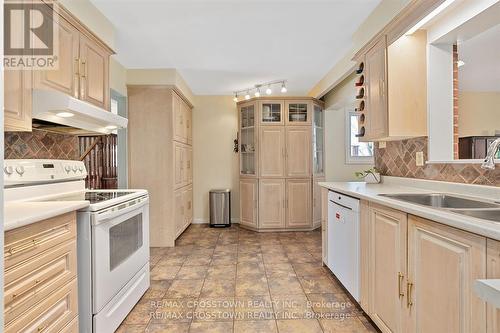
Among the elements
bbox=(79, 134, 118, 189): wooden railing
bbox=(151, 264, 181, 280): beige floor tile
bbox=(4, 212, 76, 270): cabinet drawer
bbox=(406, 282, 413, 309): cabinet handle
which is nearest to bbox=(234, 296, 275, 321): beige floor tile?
bbox=(151, 264, 181, 280): beige floor tile

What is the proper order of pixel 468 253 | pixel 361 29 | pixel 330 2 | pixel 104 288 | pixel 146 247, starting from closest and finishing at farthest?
pixel 468 253, pixel 104 288, pixel 330 2, pixel 146 247, pixel 361 29

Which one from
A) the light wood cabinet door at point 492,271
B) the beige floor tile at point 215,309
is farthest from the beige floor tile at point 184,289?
the light wood cabinet door at point 492,271

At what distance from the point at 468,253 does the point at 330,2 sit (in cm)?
209

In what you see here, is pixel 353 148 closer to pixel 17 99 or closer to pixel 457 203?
pixel 457 203

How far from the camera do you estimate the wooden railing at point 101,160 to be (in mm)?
5008

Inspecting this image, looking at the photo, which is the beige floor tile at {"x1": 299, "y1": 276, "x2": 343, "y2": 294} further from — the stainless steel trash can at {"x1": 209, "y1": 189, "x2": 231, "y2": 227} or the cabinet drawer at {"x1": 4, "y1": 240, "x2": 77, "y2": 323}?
the stainless steel trash can at {"x1": 209, "y1": 189, "x2": 231, "y2": 227}

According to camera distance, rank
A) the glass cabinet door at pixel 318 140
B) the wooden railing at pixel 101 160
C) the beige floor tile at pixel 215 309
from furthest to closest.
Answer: the wooden railing at pixel 101 160 → the glass cabinet door at pixel 318 140 → the beige floor tile at pixel 215 309

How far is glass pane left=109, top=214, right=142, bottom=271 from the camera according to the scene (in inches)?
76.4

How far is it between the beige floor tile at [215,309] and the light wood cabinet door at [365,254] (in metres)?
0.97

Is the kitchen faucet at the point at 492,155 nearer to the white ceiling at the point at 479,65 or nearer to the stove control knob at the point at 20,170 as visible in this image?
the white ceiling at the point at 479,65

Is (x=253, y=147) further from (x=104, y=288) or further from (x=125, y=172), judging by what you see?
(x=104, y=288)

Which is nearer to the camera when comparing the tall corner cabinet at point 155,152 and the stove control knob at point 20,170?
the stove control knob at point 20,170

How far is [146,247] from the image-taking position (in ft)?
8.39

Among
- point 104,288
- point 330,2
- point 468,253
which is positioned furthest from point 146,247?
point 330,2
